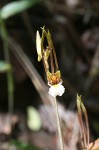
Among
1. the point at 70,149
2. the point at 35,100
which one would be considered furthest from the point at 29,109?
the point at 70,149

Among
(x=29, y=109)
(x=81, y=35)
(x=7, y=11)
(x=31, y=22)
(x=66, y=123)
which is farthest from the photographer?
(x=81, y=35)

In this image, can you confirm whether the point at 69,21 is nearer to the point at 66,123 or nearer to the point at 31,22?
the point at 31,22

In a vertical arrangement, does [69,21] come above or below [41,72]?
above

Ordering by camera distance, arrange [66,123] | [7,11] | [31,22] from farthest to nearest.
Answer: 1. [31,22]
2. [66,123]
3. [7,11]

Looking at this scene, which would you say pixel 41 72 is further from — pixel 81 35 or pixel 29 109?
pixel 81 35

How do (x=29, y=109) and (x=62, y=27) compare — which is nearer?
(x=29, y=109)

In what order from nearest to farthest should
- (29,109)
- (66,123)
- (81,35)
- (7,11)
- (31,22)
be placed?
(7,11) → (66,123) → (29,109) → (31,22) → (81,35)

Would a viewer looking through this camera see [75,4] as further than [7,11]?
Yes

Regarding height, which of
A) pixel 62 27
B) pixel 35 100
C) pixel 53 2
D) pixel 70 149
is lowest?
pixel 70 149

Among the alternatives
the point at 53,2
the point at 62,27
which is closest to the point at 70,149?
the point at 62,27
